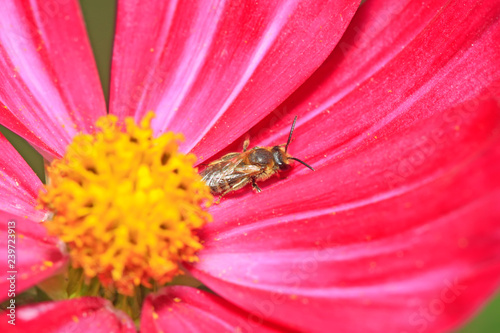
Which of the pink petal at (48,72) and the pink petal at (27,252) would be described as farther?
the pink petal at (48,72)

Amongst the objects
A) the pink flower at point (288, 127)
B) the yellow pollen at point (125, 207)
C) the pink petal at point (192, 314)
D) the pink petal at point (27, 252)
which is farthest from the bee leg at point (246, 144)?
the pink petal at point (27, 252)

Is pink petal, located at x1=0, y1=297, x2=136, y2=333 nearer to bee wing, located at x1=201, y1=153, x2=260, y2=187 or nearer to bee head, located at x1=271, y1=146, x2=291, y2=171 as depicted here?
bee wing, located at x1=201, y1=153, x2=260, y2=187

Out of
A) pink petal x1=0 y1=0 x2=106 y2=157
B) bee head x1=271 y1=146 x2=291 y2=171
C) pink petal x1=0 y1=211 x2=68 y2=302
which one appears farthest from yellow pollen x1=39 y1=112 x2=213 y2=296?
bee head x1=271 y1=146 x2=291 y2=171

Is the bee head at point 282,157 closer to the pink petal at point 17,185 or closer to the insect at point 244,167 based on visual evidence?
the insect at point 244,167

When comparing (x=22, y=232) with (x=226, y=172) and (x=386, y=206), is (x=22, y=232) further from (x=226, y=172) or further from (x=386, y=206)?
(x=386, y=206)

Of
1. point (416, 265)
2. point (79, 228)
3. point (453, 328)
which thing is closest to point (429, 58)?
point (416, 265)

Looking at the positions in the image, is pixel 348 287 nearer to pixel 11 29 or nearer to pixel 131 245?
pixel 131 245
